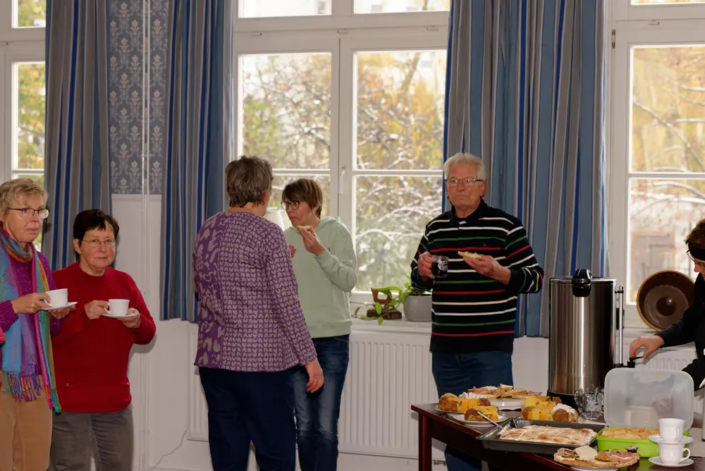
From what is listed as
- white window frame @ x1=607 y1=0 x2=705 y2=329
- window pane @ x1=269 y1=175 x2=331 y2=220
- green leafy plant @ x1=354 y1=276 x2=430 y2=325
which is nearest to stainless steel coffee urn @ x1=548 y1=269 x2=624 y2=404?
white window frame @ x1=607 y1=0 x2=705 y2=329

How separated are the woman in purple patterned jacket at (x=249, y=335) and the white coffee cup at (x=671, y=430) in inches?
45.3

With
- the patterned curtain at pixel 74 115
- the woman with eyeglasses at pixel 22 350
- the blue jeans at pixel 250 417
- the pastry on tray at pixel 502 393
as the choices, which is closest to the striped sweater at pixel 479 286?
the pastry on tray at pixel 502 393

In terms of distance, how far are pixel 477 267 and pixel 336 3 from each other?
1.74 meters

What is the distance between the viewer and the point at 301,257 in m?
3.65


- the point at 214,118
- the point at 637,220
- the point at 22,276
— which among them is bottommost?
the point at 22,276

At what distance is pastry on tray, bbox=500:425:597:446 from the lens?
7.21ft

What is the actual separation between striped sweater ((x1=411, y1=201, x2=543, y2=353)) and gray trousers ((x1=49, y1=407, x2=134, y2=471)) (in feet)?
3.95

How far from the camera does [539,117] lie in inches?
150

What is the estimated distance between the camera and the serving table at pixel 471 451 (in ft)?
6.78

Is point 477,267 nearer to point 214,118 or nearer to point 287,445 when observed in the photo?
point 287,445

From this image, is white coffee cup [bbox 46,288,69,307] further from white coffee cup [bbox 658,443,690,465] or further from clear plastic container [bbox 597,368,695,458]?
white coffee cup [bbox 658,443,690,465]

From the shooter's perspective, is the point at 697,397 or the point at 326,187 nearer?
the point at 697,397

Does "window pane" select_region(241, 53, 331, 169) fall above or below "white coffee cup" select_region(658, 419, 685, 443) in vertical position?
above

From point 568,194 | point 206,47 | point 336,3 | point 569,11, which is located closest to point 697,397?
point 568,194
